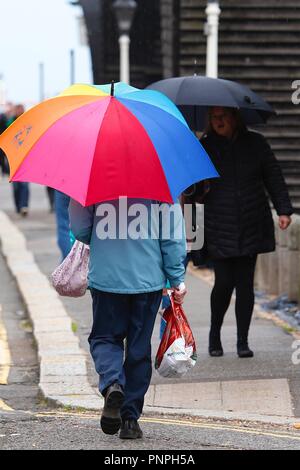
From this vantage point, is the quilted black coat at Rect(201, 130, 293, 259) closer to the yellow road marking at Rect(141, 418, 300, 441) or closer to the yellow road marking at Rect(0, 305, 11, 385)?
the yellow road marking at Rect(0, 305, 11, 385)

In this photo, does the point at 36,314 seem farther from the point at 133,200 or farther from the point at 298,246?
the point at 133,200

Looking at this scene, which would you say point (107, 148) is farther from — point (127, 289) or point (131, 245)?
point (127, 289)

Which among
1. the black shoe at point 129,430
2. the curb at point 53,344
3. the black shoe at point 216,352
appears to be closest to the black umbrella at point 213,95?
the black shoe at point 216,352

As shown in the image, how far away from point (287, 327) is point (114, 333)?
4116 mm

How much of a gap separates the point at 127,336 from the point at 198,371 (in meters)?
2.02

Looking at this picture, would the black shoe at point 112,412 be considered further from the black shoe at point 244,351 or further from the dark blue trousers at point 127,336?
the black shoe at point 244,351

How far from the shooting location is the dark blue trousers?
20.7 feet

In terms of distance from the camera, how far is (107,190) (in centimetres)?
596

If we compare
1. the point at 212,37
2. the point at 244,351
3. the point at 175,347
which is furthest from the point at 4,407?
the point at 212,37

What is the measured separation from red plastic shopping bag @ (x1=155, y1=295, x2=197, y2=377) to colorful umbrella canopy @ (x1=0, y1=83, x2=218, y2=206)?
0.73 m

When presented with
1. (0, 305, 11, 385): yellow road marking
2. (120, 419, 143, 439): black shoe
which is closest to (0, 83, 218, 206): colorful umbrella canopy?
(120, 419, 143, 439): black shoe

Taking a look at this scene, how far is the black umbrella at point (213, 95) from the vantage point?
27.5 ft

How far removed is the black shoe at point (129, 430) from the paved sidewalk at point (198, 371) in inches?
35.1
